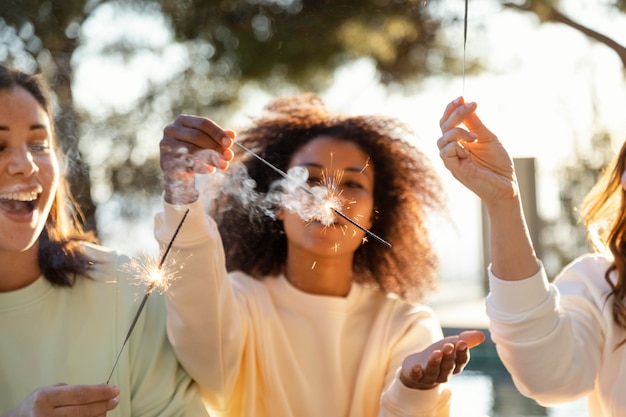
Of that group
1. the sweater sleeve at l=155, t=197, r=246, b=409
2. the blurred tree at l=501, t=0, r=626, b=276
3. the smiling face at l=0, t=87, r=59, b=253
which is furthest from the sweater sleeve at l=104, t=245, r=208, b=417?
the blurred tree at l=501, t=0, r=626, b=276

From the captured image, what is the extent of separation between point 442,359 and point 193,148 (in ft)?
1.18

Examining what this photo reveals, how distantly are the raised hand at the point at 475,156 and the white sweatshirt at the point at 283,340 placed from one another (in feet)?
0.85

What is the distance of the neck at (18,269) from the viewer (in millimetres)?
1029

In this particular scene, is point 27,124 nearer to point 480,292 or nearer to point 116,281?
point 116,281

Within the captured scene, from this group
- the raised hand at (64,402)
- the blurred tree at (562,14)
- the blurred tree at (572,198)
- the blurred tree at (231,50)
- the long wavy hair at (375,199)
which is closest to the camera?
the raised hand at (64,402)

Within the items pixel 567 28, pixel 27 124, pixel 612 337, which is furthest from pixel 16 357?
pixel 567 28

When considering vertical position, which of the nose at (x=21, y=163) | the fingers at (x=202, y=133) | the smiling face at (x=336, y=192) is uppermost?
the fingers at (x=202, y=133)

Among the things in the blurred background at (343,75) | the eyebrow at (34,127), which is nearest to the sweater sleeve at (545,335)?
the blurred background at (343,75)

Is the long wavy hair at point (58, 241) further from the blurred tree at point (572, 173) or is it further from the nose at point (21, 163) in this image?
the blurred tree at point (572, 173)

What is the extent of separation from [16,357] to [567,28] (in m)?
1.75

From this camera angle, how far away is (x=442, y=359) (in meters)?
0.91

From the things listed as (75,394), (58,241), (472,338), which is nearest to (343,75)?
(58,241)

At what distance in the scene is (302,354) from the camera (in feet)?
3.82

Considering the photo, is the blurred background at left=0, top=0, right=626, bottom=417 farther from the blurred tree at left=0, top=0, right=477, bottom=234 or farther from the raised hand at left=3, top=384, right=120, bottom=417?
the raised hand at left=3, top=384, right=120, bottom=417
